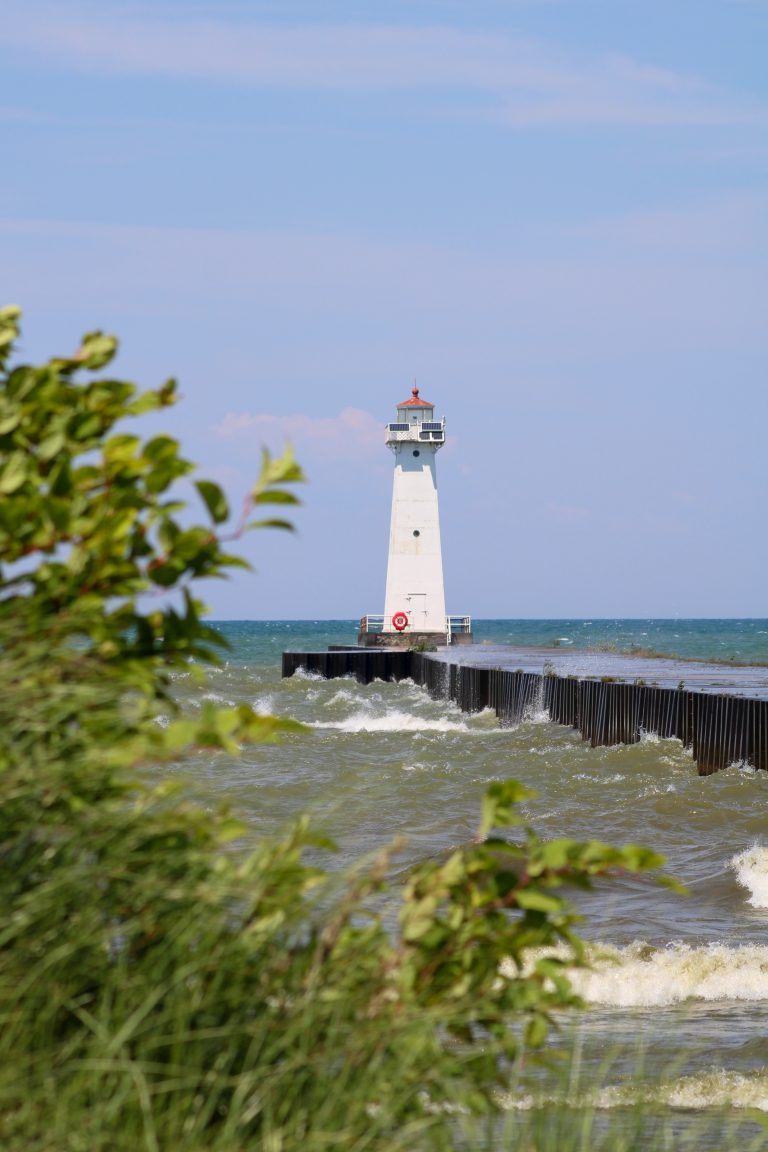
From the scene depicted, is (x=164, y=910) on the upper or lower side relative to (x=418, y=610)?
lower

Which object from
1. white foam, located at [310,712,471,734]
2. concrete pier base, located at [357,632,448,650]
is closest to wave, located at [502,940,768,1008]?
white foam, located at [310,712,471,734]

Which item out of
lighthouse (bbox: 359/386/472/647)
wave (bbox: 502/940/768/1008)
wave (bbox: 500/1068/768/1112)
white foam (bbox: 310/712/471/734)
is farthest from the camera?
lighthouse (bbox: 359/386/472/647)

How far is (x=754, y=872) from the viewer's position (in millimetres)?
13023

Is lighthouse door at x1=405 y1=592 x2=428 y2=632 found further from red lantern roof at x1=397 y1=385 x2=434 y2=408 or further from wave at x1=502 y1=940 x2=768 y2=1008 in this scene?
wave at x1=502 y1=940 x2=768 y2=1008

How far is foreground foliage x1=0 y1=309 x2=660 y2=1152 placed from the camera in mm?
2688

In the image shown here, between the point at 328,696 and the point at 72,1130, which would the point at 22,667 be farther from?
the point at 328,696

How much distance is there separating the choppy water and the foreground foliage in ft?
0.88

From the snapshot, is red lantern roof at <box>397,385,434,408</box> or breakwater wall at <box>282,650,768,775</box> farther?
red lantern roof at <box>397,385,434,408</box>

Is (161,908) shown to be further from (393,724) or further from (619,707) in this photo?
(393,724)

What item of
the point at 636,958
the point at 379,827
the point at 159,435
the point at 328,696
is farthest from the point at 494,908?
the point at 328,696

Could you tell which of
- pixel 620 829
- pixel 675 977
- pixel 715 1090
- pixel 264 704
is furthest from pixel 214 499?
pixel 264 704

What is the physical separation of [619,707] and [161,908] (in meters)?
22.9

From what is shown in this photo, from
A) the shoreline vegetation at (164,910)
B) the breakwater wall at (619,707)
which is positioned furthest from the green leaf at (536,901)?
the breakwater wall at (619,707)

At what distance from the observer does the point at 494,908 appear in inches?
129
